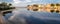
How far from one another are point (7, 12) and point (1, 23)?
0.44ft

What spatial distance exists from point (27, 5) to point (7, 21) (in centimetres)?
28

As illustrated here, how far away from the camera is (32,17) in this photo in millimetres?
1155

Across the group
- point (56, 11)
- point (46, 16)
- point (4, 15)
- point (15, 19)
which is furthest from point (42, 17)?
point (4, 15)

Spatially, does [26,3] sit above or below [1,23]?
above

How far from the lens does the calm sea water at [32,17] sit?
1.12 meters

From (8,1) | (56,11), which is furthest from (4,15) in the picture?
(56,11)

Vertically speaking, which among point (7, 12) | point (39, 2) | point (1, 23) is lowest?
point (1, 23)

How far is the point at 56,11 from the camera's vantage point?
44.8 inches

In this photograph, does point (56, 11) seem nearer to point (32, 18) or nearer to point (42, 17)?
point (42, 17)

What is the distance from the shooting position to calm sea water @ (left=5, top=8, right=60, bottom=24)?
3.68 ft

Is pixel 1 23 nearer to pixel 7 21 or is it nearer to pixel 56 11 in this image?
pixel 7 21

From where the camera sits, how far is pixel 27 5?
1.18 metres

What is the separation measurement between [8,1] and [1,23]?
0.25 metres

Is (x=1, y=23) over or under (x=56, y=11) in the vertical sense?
under
